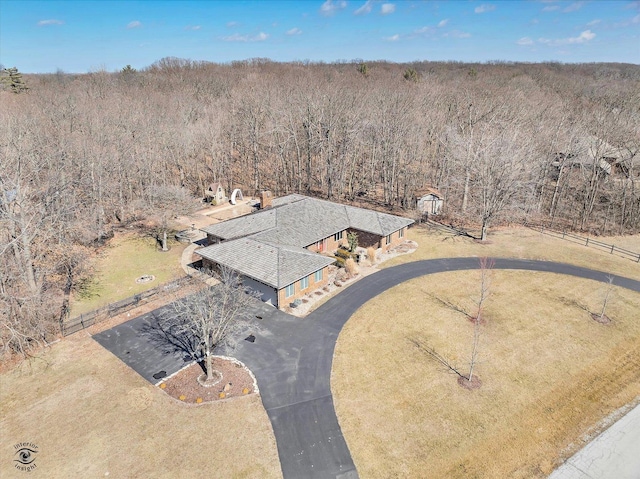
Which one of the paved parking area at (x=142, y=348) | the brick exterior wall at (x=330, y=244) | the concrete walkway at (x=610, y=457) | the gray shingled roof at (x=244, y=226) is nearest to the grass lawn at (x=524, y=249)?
the brick exterior wall at (x=330, y=244)

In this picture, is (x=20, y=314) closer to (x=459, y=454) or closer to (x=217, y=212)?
(x=459, y=454)

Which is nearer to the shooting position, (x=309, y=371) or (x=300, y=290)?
(x=309, y=371)

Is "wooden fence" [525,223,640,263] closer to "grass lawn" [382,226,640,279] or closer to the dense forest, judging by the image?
"grass lawn" [382,226,640,279]

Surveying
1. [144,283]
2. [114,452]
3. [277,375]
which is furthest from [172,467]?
[144,283]

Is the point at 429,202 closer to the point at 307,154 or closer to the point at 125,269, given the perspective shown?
the point at 307,154

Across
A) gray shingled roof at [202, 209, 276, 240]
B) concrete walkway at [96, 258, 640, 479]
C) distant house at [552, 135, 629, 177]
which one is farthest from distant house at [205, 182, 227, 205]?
distant house at [552, 135, 629, 177]

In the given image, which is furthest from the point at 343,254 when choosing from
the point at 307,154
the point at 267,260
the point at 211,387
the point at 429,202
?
the point at 307,154
